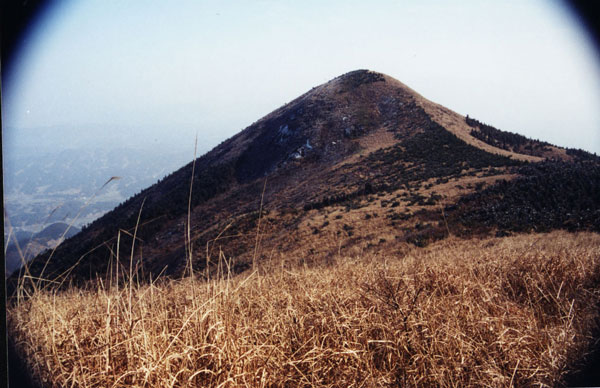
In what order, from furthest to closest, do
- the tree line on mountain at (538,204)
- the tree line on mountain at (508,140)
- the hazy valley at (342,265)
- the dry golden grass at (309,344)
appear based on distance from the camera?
the tree line on mountain at (508,140)
the tree line on mountain at (538,204)
the hazy valley at (342,265)
the dry golden grass at (309,344)

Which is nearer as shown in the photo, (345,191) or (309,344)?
(309,344)

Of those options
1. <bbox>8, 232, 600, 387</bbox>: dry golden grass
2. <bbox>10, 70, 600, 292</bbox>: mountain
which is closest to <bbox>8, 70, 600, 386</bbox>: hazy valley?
<bbox>8, 232, 600, 387</bbox>: dry golden grass

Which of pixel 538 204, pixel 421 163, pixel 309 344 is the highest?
pixel 309 344

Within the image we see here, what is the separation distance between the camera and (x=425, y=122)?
120 feet

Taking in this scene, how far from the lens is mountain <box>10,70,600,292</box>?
567 inches

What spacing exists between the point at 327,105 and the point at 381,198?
26.2 m

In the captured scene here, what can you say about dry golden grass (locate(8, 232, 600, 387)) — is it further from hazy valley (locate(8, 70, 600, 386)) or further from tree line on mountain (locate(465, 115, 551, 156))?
tree line on mountain (locate(465, 115, 551, 156))

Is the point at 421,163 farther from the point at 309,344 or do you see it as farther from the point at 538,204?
the point at 309,344

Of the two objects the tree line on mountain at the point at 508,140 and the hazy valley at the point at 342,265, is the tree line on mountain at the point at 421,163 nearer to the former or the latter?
the hazy valley at the point at 342,265

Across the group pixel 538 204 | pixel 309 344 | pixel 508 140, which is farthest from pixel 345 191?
pixel 309 344

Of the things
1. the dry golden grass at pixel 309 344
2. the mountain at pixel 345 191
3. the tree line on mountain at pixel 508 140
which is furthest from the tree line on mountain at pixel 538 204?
the tree line on mountain at pixel 508 140

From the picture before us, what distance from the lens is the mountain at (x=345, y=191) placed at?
14.4 metres

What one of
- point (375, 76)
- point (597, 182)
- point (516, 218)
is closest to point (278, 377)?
point (516, 218)

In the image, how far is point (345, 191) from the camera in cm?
2691
